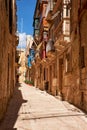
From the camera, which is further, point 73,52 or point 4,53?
point 73,52

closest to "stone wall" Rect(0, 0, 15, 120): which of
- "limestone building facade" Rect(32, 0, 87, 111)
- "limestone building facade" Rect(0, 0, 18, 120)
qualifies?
"limestone building facade" Rect(0, 0, 18, 120)

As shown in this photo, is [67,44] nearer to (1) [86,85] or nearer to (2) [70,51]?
(2) [70,51]

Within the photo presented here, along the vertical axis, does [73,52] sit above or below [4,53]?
above

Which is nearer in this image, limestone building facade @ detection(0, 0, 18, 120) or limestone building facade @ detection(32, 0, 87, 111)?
limestone building facade @ detection(0, 0, 18, 120)

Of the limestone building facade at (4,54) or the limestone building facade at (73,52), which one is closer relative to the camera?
the limestone building facade at (4,54)

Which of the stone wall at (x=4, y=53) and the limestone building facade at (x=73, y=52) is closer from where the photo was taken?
the stone wall at (x=4, y=53)

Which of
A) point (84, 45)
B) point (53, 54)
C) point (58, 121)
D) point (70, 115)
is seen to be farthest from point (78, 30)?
point (53, 54)

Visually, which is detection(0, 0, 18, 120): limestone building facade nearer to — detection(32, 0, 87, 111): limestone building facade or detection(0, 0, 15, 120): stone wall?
detection(0, 0, 15, 120): stone wall

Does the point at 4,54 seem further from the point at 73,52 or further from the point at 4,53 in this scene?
the point at 73,52

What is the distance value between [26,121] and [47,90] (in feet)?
52.4

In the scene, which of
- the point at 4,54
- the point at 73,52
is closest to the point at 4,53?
the point at 4,54

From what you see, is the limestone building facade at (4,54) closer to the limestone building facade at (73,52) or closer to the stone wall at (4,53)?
the stone wall at (4,53)

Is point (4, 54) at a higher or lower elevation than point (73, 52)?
lower

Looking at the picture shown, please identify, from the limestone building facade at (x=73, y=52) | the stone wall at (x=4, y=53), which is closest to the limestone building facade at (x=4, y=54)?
the stone wall at (x=4, y=53)
